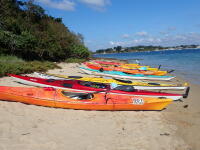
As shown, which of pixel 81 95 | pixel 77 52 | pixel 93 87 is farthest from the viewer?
pixel 77 52

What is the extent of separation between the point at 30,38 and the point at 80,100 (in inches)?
527

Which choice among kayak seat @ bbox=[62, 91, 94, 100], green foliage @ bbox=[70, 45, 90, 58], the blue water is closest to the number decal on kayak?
kayak seat @ bbox=[62, 91, 94, 100]

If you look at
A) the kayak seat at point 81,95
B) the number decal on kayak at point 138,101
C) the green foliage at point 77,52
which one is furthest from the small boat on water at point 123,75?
the green foliage at point 77,52

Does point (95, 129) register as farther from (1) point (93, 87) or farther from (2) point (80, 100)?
(1) point (93, 87)

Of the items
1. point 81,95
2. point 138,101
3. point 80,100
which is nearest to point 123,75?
point 81,95

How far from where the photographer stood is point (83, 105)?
22.8ft

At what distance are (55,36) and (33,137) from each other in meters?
19.5

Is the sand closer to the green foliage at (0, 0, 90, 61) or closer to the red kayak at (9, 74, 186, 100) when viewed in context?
the red kayak at (9, 74, 186, 100)

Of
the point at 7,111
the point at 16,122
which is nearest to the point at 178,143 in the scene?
the point at 16,122

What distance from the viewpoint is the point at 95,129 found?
215 inches

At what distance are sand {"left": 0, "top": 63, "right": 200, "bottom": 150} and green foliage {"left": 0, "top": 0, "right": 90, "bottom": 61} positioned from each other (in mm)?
11536

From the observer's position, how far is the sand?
14.6 ft

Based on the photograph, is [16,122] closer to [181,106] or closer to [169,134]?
[169,134]

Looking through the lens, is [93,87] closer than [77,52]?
Yes
